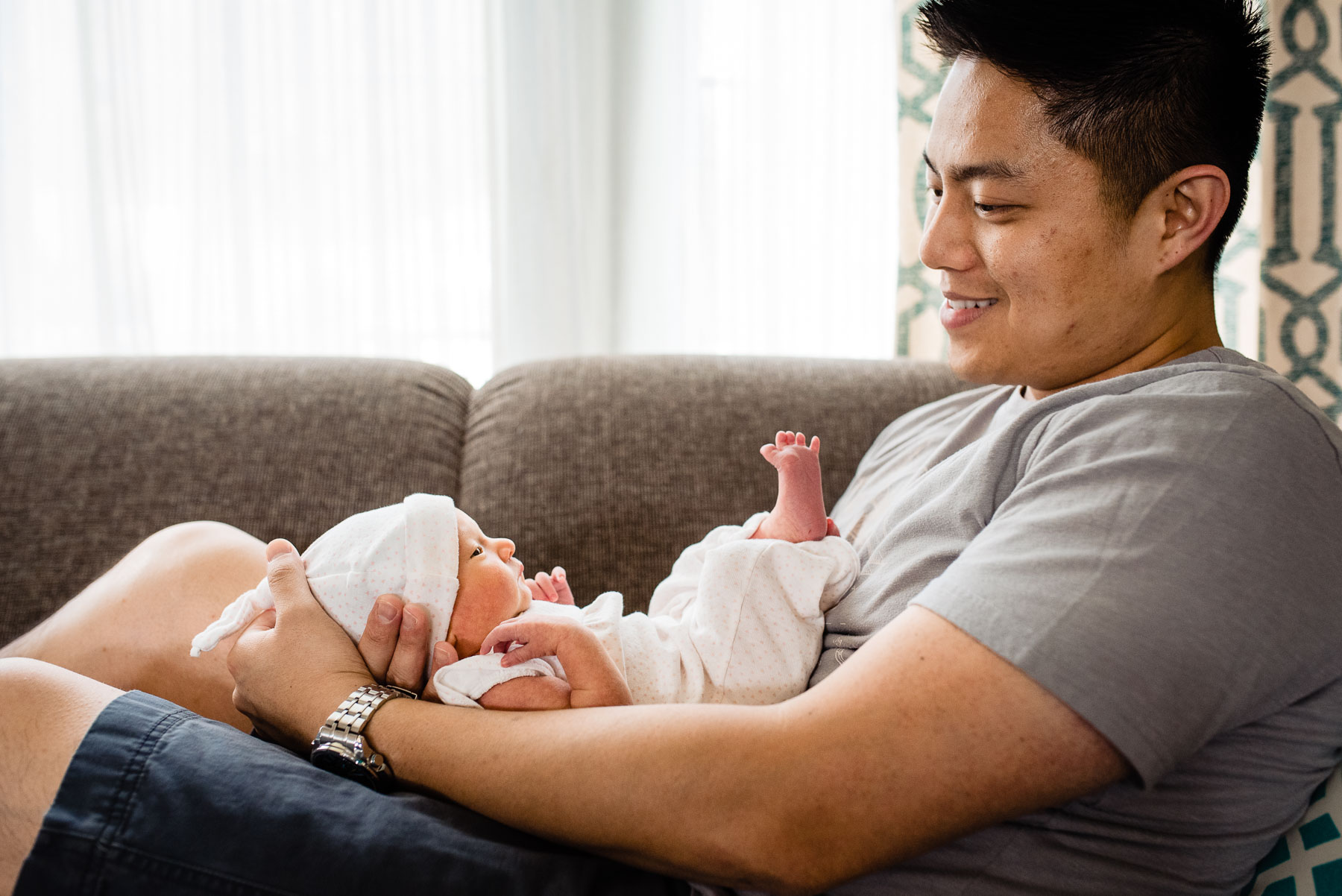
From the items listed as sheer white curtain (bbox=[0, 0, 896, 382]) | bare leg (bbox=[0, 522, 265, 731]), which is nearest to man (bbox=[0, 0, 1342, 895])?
bare leg (bbox=[0, 522, 265, 731])

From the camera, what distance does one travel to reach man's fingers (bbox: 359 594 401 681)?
0.93m

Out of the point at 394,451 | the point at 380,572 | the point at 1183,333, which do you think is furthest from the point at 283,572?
the point at 1183,333

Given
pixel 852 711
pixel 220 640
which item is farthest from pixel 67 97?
pixel 852 711

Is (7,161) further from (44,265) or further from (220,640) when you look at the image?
(220,640)

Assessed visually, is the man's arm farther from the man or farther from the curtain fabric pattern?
the curtain fabric pattern

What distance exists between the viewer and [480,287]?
8.80 ft

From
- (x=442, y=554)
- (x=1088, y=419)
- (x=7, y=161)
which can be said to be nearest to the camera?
(x=1088, y=419)

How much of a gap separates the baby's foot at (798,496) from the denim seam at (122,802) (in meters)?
0.66

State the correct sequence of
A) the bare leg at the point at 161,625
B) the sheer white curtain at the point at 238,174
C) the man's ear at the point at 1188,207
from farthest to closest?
the sheer white curtain at the point at 238,174 < the bare leg at the point at 161,625 < the man's ear at the point at 1188,207

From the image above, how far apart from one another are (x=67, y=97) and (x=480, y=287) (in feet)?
4.24

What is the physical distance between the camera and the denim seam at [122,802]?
0.67 metres

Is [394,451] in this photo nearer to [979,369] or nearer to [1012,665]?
[979,369]

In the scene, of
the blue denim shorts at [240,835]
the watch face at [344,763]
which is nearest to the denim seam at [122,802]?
the blue denim shorts at [240,835]

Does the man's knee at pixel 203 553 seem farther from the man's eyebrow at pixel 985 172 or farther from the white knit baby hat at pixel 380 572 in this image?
the man's eyebrow at pixel 985 172
